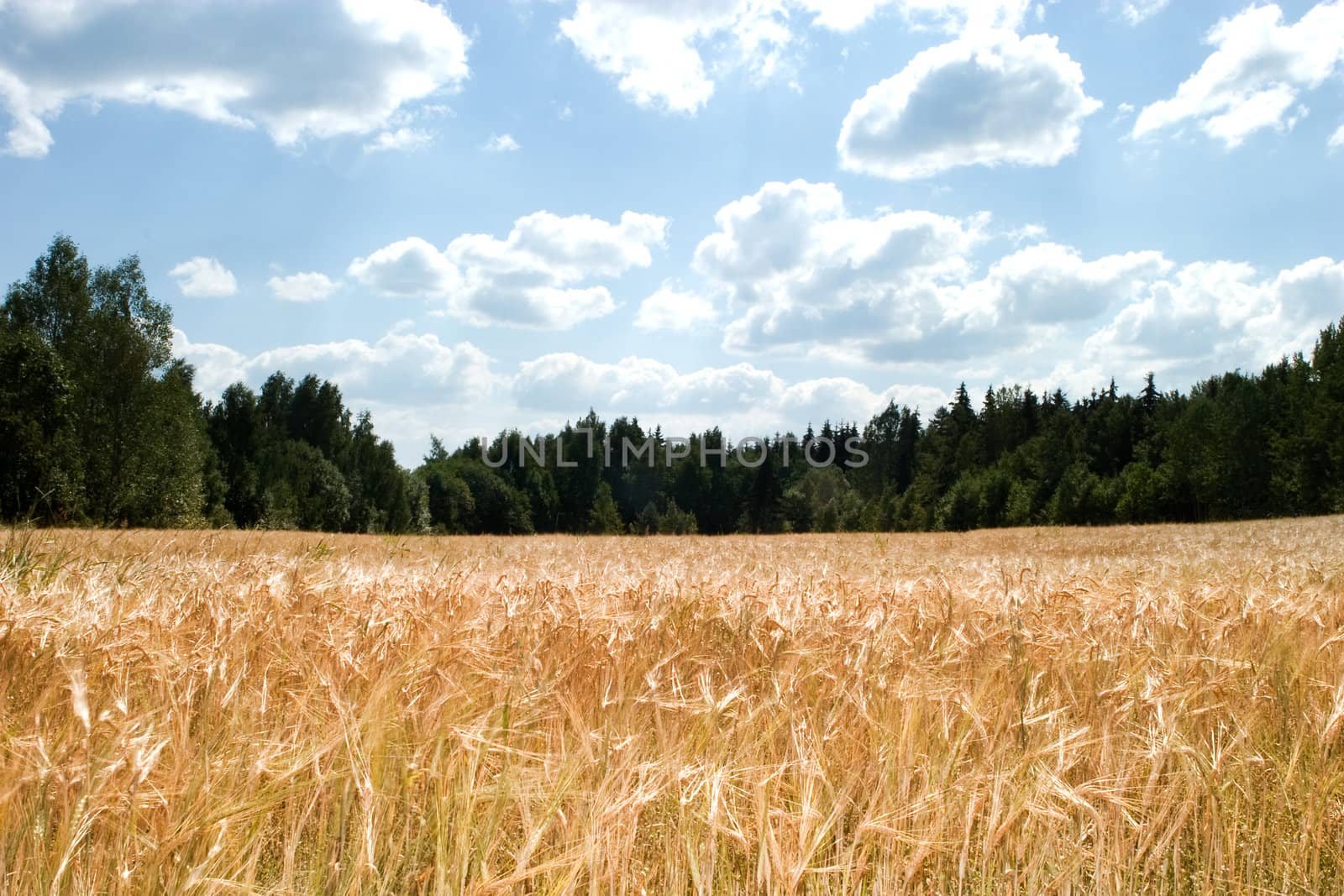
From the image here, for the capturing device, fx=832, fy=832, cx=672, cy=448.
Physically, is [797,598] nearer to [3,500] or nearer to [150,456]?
[3,500]

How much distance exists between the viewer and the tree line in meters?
38.6

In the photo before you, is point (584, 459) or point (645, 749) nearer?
point (645, 749)

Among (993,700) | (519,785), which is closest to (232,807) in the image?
(519,785)

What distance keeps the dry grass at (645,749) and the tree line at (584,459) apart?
220 cm

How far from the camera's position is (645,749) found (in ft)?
6.46

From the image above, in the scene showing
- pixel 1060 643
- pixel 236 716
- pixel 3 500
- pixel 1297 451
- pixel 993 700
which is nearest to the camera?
pixel 236 716

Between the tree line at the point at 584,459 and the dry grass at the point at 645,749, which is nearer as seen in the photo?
the dry grass at the point at 645,749

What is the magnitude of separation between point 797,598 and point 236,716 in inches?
107

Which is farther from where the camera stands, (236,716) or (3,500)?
(3,500)

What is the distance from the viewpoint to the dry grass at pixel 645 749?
1.40 metres

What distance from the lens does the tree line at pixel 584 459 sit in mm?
38594

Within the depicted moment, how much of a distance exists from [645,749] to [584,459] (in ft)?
423

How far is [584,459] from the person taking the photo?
130m

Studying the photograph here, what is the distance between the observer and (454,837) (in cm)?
147
